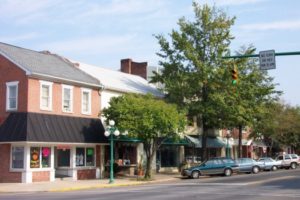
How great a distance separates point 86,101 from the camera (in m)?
38.1

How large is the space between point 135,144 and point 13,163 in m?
12.4

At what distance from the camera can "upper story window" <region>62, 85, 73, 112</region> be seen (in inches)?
1414

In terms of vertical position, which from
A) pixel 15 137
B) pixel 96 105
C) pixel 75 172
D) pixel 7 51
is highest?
pixel 7 51

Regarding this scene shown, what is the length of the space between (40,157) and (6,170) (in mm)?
2335

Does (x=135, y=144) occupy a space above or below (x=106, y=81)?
below

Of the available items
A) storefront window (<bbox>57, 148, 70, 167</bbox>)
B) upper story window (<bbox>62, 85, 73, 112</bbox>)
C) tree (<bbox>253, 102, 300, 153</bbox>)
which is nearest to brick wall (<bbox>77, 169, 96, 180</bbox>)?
storefront window (<bbox>57, 148, 70, 167</bbox>)

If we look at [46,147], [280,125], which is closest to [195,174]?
[46,147]

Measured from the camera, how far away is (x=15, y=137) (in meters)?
31.9

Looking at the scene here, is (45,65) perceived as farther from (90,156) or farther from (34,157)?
(90,156)

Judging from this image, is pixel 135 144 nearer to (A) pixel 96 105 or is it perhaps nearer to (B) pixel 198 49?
(A) pixel 96 105

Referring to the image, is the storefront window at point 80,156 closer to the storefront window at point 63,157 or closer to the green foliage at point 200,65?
the storefront window at point 63,157

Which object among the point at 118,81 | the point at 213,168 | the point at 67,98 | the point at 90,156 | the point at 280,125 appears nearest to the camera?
the point at 67,98

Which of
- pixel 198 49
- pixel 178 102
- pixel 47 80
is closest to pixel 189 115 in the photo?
pixel 178 102

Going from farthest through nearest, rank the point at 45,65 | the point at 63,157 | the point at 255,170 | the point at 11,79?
the point at 255,170 < the point at 63,157 < the point at 45,65 < the point at 11,79
